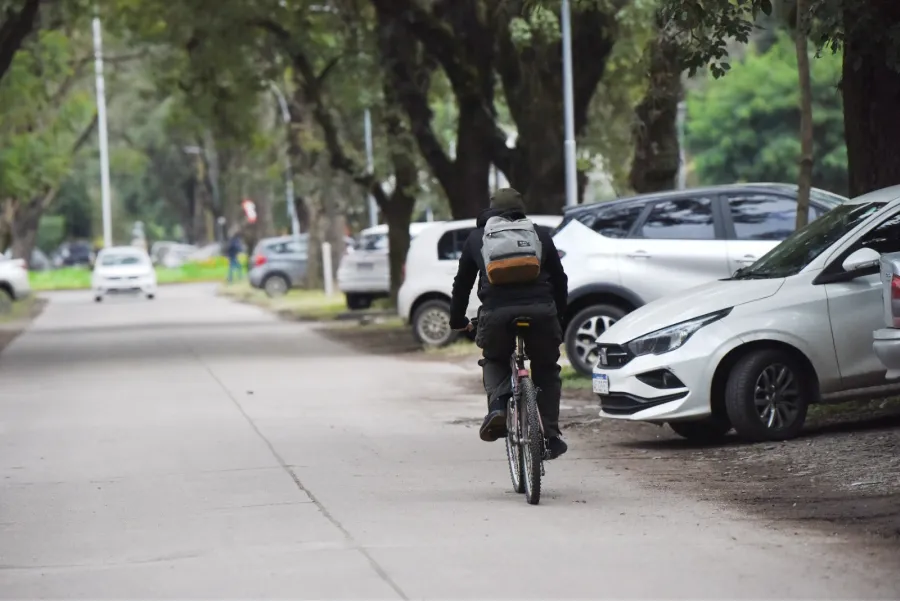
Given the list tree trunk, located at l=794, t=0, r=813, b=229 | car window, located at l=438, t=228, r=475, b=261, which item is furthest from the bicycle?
car window, located at l=438, t=228, r=475, b=261

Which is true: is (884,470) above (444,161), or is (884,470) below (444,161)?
below

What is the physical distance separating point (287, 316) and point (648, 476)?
1062 inches

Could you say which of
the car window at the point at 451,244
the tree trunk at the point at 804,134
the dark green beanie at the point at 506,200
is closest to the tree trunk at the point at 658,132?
the car window at the point at 451,244

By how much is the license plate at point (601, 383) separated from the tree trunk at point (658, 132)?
427 inches

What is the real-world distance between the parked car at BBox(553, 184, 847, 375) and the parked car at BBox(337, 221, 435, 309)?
17722 mm

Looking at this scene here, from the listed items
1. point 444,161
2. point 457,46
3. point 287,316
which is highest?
point 457,46

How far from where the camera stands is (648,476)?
36.0ft

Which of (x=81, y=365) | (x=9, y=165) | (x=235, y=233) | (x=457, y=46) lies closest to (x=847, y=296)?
(x=81, y=365)

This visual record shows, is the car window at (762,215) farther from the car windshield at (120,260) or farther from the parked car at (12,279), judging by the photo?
the car windshield at (120,260)

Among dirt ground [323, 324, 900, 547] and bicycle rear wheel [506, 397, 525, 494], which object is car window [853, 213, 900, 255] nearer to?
dirt ground [323, 324, 900, 547]

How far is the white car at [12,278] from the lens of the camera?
43969 millimetres

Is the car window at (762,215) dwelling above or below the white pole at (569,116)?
below

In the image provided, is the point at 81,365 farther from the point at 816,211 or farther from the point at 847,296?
the point at 847,296

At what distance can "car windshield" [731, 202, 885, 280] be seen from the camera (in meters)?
12.2
